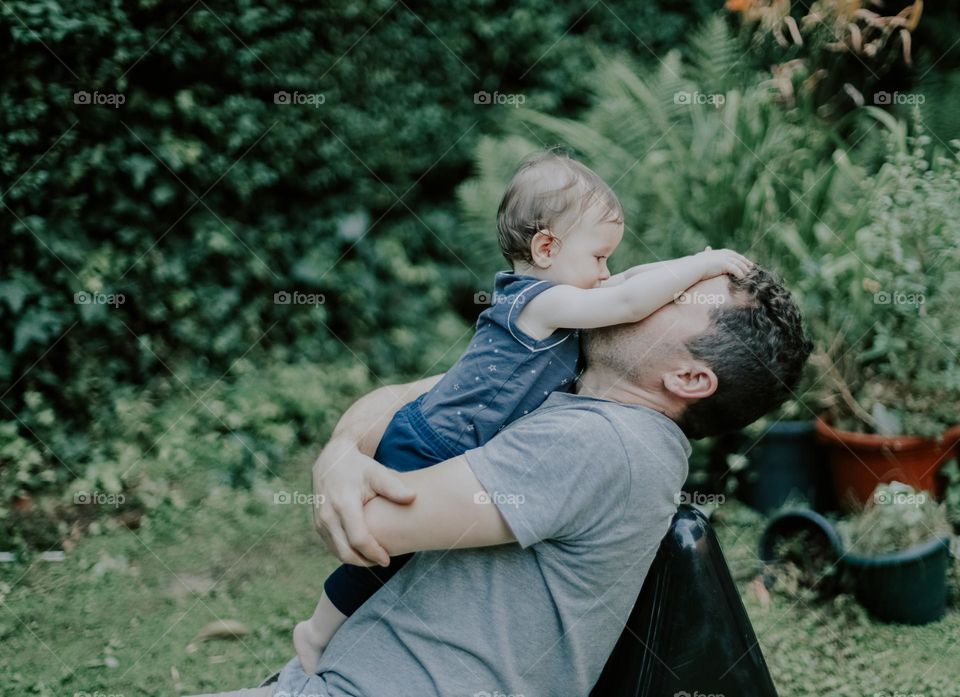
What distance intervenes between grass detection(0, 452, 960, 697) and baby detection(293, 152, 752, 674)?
1.46 metres

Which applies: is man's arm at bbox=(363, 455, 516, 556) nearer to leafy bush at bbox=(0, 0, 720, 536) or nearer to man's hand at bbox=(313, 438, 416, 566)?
man's hand at bbox=(313, 438, 416, 566)

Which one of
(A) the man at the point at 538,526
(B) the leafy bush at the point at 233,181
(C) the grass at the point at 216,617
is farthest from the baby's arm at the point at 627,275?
(B) the leafy bush at the point at 233,181

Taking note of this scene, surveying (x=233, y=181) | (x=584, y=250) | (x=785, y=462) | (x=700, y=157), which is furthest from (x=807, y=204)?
(x=233, y=181)

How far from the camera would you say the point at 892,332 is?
12.6 ft

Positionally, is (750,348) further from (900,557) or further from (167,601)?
(167,601)

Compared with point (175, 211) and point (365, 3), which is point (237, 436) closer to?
point (175, 211)

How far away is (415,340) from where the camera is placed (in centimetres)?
577

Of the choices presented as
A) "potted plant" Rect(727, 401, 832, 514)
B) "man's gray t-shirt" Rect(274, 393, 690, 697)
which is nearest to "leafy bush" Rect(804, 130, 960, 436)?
"potted plant" Rect(727, 401, 832, 514)

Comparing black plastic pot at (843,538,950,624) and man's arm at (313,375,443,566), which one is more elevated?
man's arm at (313,375,443,566)

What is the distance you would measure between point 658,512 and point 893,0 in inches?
185

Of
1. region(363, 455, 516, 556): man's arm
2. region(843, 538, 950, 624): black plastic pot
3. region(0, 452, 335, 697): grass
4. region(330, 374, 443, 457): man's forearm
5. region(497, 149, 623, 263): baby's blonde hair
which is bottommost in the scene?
region(843, 538, 950, 624): black plastic pot

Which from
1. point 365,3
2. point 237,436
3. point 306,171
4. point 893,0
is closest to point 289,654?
point 237,436

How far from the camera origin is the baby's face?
205 cm

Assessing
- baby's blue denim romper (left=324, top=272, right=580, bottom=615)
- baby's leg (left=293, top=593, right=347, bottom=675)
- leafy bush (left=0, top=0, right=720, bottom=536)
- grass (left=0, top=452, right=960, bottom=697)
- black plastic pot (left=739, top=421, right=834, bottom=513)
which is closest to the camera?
baby's blue denim romper (left=324, top=272, right=580, bottom=615)
